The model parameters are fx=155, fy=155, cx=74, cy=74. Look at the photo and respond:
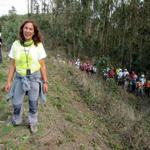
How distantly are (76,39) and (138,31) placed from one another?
8.81 m

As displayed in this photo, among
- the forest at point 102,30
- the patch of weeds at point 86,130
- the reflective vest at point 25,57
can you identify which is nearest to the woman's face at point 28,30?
the reflective vest at point 25,57

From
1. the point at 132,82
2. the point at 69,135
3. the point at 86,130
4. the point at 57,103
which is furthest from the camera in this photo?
the point at 132,82

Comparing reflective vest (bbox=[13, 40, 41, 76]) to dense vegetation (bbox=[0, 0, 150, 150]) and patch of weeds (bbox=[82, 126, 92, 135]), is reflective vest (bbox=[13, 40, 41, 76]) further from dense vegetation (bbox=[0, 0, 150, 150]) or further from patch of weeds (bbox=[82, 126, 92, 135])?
patch of weeds (bbox=[82, 126, 92, 135])

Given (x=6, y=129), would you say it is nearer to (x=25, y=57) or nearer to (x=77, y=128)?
(x=25, y=57)

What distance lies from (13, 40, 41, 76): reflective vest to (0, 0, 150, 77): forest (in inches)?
485

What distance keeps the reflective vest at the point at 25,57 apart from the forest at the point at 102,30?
1233 cm

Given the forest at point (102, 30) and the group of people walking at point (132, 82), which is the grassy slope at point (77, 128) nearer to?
the group of people walking at point (132, 82)

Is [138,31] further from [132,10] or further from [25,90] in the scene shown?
[25,90]

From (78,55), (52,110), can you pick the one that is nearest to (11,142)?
(52,110)

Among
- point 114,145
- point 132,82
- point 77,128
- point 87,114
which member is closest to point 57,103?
point 87,114

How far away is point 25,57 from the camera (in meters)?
2.26

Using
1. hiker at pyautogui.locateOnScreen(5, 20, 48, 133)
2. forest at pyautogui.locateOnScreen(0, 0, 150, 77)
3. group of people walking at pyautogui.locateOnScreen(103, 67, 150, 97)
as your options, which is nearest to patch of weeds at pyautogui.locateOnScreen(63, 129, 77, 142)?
hiker at pyautogui.locateOnScreen(5, 20, 48, 133)

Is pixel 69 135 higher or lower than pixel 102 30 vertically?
lower

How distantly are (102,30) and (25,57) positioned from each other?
21.2 meters
